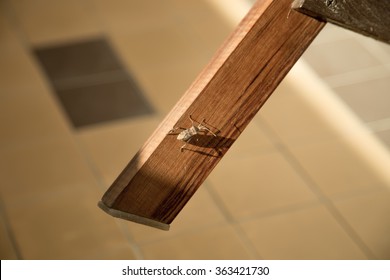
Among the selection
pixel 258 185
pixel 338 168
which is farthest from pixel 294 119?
pixel 258 185

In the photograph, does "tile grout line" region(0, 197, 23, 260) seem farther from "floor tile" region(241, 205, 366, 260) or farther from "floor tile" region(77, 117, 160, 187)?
"floor tile" region(241, 205, 366, 260)

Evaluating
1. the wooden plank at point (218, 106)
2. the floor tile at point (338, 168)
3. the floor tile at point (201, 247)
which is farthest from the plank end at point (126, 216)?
the floor tile at point (338, 168)

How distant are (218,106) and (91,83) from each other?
9.32 feet

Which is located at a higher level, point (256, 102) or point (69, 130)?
point (69, 130)

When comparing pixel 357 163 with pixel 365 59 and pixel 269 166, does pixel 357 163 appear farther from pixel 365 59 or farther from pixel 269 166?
pixel 365 59

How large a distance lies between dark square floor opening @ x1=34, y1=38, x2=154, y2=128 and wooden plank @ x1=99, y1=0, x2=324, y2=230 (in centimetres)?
250

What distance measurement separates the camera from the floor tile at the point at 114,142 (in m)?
3.06

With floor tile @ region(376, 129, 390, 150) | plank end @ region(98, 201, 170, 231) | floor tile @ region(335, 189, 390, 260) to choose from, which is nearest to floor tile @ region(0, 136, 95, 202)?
floor tile @ region(335, 189, 390, 260)

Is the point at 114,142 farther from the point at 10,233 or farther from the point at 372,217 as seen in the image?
the point at 372,217

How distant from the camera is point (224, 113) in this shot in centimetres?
80

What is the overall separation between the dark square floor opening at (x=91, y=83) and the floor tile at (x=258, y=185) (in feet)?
1.85

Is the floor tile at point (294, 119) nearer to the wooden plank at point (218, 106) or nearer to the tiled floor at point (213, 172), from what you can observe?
the tiled floor at point (213, 172)

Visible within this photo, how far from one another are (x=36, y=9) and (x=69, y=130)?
3.92ft

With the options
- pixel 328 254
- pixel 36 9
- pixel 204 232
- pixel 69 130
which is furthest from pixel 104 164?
pixel 36 9
